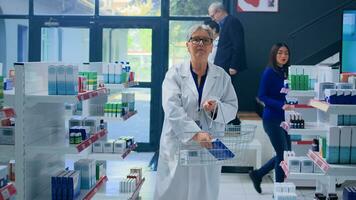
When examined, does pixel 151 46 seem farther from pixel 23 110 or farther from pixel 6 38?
pixel 23 110

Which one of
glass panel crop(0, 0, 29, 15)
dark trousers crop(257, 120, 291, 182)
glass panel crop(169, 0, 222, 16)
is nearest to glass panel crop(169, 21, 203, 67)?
glass panel crop(169, 0, 222, 16)

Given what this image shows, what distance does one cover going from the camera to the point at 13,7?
9.67 m

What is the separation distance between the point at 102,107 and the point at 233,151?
325 centimetres

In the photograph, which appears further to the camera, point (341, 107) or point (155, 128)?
point (155, 128)

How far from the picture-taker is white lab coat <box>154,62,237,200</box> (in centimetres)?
332

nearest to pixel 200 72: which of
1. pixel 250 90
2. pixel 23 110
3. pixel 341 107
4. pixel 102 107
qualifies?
pixel 341 107

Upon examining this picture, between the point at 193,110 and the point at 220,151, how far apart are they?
1.69 feet

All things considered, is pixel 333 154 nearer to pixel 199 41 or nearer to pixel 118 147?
pixel 199 41

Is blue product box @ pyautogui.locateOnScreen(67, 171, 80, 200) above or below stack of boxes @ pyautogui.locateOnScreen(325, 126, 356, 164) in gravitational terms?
below

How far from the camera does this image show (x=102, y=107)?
19.4 feet

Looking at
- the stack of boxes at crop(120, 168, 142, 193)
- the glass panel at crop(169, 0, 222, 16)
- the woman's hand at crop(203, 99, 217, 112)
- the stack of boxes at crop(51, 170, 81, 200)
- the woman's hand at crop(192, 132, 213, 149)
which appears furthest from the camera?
the glass panel at crop(169, 0, 222, 16)

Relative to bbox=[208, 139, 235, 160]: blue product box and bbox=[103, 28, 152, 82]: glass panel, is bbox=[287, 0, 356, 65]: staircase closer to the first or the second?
bbox=[103, 28, 152, 82]: glass panel

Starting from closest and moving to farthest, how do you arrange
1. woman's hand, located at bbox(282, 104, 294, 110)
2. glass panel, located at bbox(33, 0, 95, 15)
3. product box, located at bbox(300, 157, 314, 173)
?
product box, located at bbox(300, 157, 314, 173) → woman's hand, located at bbox(282, 104, 294, 110) → glass panel, located at bbox(33, 0, 95, 15)

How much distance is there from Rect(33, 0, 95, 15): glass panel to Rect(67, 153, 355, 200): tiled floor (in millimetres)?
3070
